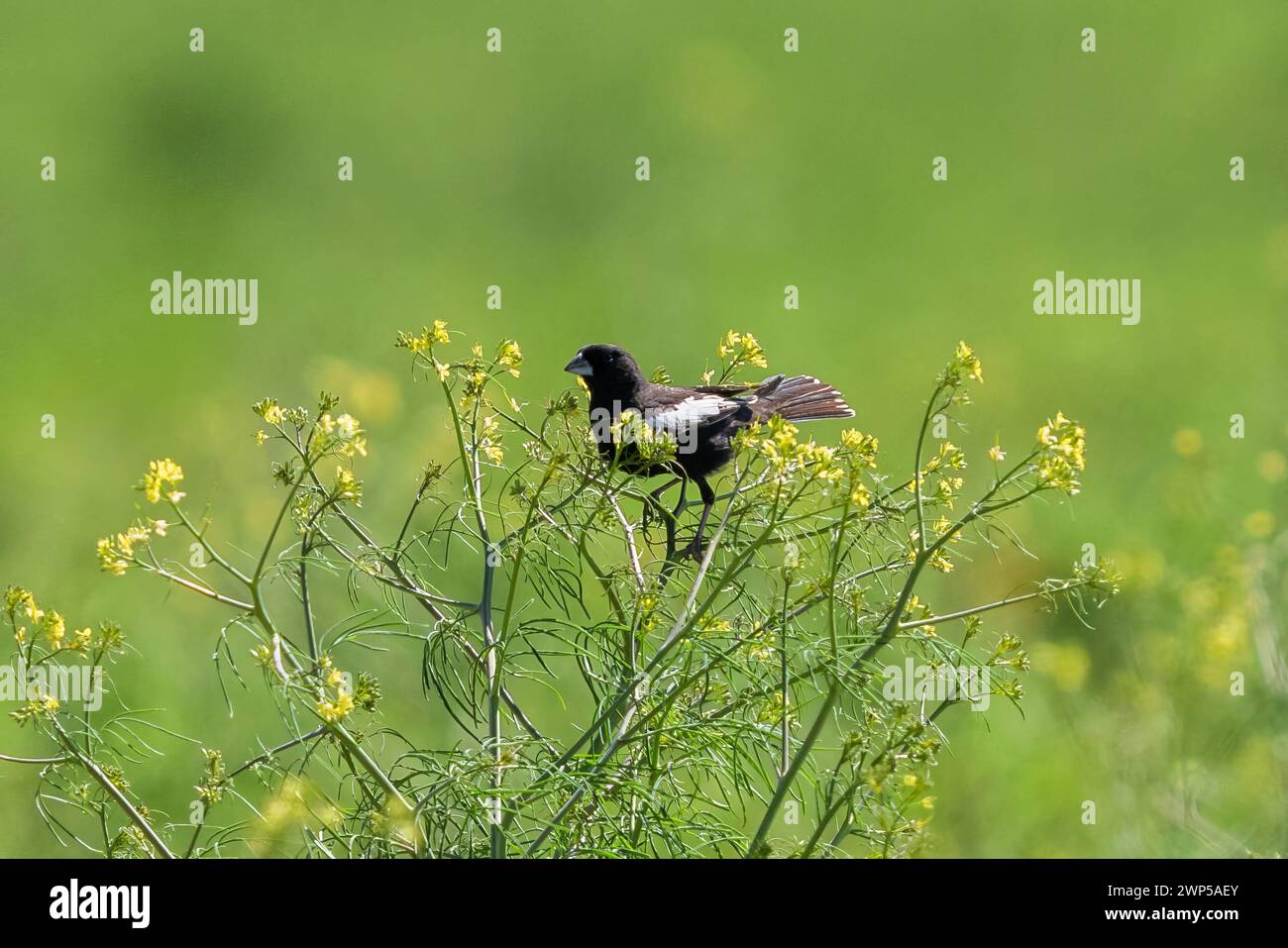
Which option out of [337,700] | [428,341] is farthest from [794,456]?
[337,700]

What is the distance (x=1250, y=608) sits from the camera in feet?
14.0

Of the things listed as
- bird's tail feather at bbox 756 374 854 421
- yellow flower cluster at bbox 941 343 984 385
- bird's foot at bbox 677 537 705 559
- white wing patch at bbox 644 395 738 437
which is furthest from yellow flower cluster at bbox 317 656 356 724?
bird's tail feather at bbox 756 374 854 421

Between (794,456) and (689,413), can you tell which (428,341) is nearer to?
(794,456)

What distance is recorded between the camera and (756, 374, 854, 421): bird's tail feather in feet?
18.4

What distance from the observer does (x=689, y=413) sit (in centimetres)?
513

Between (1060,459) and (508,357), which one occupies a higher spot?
(508,357)

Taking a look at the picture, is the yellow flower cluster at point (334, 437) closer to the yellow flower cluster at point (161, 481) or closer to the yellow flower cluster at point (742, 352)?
the yellow flower cluster at point (161, 481)

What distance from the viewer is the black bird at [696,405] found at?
Result: 4.98 meters

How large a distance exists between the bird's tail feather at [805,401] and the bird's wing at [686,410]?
32 centimetres

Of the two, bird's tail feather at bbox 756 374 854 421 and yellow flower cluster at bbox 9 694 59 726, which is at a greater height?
bird's tail feather at bbox 756 374 854 421

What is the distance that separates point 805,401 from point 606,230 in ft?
28.3

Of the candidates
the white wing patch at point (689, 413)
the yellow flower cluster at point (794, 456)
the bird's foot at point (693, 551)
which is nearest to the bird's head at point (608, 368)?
the white wing patch at point (689, 413)

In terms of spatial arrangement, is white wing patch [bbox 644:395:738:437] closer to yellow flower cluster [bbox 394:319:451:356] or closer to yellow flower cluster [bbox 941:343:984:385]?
yellow flower cluster [bbox 394:319:451:356]

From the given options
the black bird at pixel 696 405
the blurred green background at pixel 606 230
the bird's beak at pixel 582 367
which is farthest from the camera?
the blurred green background at pixel 606 230
